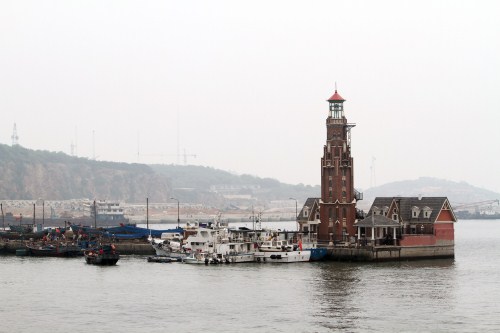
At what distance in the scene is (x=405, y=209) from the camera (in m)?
135

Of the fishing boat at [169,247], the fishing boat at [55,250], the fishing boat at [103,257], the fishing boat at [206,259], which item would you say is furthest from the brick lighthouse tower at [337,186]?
the fishing boat at [55,250]

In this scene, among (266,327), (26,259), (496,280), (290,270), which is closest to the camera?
(266,327)

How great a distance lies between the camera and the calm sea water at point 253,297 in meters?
75.6

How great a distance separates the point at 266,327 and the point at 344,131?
64889mm

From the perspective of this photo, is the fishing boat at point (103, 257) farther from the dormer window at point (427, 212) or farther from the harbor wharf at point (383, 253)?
the dormer window at point (427, 212)

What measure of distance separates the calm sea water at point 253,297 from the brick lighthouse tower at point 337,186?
33.1ft

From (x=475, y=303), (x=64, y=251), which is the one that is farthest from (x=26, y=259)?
(x=475, y=303)

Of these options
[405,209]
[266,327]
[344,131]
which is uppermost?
[344,131]

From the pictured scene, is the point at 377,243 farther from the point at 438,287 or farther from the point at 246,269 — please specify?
the point at 438,287

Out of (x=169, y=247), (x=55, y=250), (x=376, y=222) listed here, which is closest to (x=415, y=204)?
(x=376, y=222)

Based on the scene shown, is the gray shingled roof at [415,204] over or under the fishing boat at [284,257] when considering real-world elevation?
over

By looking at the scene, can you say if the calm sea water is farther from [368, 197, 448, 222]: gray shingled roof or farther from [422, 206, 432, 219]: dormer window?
[368, 197, 448, 222]: gray shingled roof

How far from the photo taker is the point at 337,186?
134 meters

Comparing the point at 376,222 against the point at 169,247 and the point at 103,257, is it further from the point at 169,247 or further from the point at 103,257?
the point at 103,257
